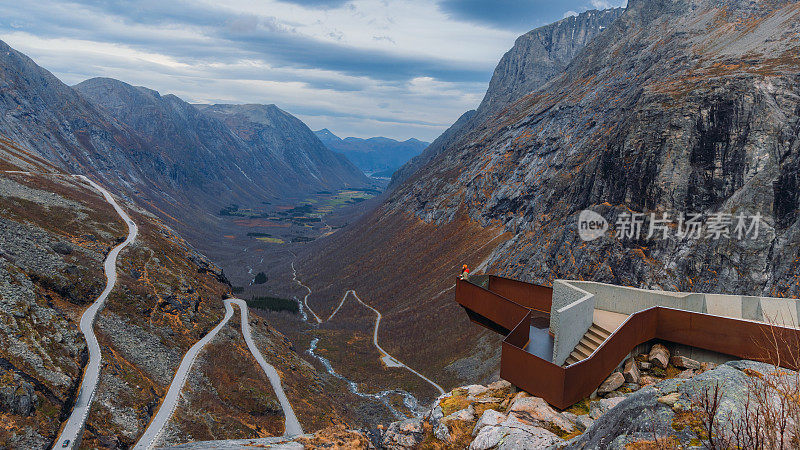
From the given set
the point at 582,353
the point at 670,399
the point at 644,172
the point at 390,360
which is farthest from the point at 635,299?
the point at 390,360

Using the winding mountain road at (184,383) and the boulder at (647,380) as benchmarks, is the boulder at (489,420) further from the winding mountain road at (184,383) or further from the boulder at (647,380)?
the winding mountain road at (184,383)

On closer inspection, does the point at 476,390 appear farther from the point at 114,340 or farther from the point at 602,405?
the point at 114,340

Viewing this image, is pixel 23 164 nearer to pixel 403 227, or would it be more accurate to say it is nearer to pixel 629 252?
pixel 403 227

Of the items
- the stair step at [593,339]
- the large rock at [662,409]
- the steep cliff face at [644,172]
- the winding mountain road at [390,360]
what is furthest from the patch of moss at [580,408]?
the winding mountain road at [390,360]

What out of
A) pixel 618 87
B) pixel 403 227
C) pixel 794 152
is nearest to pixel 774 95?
pixel 794 152

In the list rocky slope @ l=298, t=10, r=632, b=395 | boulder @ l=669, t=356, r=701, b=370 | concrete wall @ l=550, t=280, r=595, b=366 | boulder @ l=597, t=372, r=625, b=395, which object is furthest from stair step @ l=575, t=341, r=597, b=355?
rocky slope @ l=298, t=10, r=632, b=395
